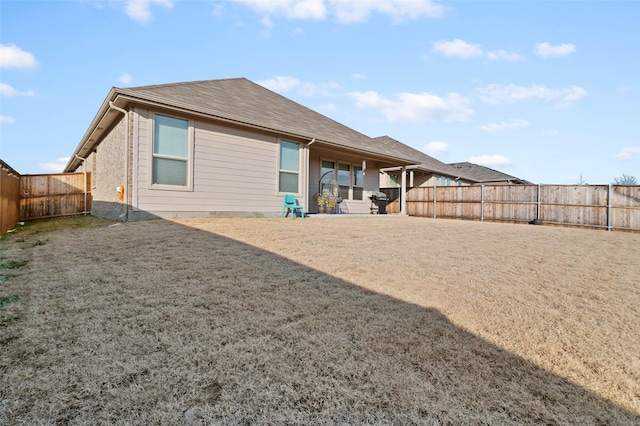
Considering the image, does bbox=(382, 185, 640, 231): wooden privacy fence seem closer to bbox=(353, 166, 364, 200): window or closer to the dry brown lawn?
bbox=(353, 166, 364, 200): window

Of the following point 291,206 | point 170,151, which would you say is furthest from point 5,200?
point 291,206

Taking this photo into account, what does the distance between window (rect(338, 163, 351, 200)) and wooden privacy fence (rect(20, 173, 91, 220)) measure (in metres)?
10.4

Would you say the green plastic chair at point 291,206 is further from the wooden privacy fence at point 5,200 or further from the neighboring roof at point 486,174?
the neighboring roof at point 486,174

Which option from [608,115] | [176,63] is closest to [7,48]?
[176,63]

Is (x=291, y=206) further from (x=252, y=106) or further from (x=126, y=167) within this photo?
(x=126, y=167)

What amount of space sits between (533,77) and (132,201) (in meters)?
13.8

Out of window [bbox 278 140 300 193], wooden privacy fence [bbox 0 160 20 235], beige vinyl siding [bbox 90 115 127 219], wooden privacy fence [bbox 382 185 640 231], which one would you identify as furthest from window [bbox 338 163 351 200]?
wooden privacy fence [bbox 0 160 20 235]

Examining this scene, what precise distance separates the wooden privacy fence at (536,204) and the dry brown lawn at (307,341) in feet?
29.0

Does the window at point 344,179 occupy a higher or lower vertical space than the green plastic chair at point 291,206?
higher

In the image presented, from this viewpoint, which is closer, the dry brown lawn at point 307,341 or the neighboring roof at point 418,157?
the dry brown lawn at point 307,341

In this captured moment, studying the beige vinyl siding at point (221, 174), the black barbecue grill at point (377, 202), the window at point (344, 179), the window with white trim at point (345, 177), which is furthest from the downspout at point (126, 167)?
the black barbecue grill at point (377, 202)

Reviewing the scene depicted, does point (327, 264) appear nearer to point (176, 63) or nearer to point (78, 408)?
point (78, 408)

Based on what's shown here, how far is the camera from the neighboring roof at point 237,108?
23.0ft

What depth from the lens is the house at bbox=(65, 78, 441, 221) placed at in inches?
272
